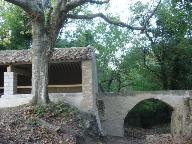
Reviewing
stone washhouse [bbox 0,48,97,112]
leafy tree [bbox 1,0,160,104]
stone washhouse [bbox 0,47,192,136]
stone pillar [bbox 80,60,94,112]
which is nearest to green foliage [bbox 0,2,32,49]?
stone washhouse [bbox 0,47,192,136]

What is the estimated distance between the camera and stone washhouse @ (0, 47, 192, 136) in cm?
1973

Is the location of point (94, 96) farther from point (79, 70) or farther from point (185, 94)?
point (185, 94)

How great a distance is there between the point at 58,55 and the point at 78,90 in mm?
3240

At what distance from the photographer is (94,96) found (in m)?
20.5

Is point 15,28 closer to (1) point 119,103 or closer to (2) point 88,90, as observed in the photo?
(1) point 119,103

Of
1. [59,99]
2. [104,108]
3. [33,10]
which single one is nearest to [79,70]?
[104,108]

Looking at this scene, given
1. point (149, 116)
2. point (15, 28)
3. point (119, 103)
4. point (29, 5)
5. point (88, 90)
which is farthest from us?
point (149, 116)

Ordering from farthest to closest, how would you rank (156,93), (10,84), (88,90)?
(156,93), (10,84), (88,90)

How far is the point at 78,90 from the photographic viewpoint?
74.1 feet

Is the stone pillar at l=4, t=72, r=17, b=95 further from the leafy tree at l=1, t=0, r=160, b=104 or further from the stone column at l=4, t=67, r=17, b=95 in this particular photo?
the leafy tree at l=1, t=0, r=160, b=104

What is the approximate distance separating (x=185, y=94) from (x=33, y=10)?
32.3 feet

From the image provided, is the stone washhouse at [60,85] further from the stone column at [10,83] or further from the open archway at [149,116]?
the open archway at [149,116]

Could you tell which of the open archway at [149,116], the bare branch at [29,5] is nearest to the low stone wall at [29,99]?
the bare branch at [29,5]

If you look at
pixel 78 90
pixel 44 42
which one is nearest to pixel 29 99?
pixel 78 90
